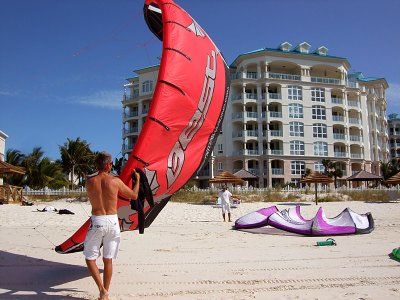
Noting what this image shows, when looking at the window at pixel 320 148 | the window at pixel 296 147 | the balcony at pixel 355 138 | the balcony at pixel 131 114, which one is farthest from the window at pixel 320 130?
the balcony at pixel 131 114

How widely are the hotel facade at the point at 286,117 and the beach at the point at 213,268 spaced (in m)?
41.1

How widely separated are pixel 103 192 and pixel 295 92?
51.4 meters

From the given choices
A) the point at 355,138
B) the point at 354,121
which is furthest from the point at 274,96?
the point at 355,138

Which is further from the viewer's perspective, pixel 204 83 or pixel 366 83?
pixel 366 83

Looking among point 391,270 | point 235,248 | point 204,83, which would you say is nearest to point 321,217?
point 235,248

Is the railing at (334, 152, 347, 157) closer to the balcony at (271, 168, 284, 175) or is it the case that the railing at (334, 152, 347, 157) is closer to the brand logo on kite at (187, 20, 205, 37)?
the balcony at (271, 168, 284, 175)

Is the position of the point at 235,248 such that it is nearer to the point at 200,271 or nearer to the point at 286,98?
the point at 200,271

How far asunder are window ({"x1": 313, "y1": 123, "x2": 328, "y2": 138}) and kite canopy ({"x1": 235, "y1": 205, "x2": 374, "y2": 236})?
42.4m

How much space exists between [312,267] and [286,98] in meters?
48.2

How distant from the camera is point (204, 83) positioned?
590cm

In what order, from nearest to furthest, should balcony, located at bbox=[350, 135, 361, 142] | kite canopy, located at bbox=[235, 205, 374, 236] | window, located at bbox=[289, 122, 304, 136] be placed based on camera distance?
kite canopy, located at bbox=[235, 205, 374, 236], window, located at bbox=[289, 122, 304, 136], balcony, located at bbox=[350, 135, 361, 142]

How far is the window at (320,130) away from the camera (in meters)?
52.9

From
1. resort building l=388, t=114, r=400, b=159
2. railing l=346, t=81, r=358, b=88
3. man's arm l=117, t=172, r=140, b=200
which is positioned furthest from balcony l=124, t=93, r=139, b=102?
resort building l=388, t=114, r=400, b=159

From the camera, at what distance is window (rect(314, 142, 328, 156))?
5262 cm
